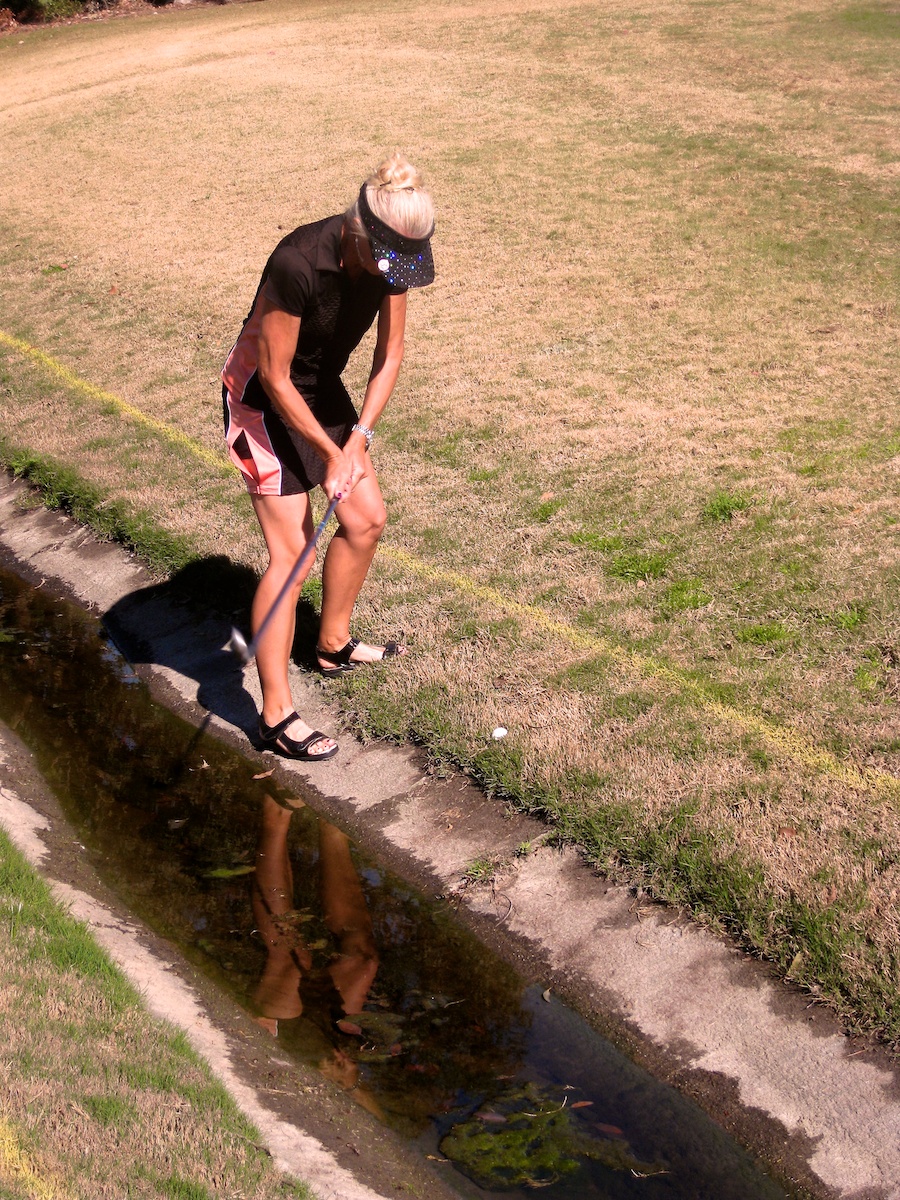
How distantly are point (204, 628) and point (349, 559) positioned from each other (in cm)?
149

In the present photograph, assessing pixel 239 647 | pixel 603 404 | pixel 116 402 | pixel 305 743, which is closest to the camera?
pixel 305 743

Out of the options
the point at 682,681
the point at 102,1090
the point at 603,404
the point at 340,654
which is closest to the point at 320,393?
the point at 340,654

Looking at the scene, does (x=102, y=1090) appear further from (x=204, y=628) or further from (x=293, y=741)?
(x=204, y=628)

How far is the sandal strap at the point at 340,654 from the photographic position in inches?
230

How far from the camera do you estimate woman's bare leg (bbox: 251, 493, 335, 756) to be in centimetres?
517

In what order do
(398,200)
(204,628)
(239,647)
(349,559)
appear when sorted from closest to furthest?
(398,200)
(349,559)
(239,647)
(204,628)

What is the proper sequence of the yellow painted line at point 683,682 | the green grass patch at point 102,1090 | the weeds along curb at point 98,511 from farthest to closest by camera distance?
the weeds along curb at point 98,511 < the yellow painted line at point 683,682 < the green grass patch at point 102,1090

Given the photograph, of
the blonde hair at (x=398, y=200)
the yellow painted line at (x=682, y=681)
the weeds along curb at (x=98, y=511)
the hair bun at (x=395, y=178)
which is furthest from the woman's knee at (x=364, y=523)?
the weeds along curb at (x=98, y=511)

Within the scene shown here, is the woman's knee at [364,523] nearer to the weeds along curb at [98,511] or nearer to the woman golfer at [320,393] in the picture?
the woman golfer at [320,393]

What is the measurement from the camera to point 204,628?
6691 millimetres

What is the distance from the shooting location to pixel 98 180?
17594 millimetres

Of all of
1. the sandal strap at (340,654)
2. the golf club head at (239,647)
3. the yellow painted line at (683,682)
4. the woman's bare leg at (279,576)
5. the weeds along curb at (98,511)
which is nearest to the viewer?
the yellow painted line at (683,682)

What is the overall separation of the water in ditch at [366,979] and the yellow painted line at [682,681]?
144cm

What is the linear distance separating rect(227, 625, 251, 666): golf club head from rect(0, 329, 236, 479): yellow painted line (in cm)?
219
